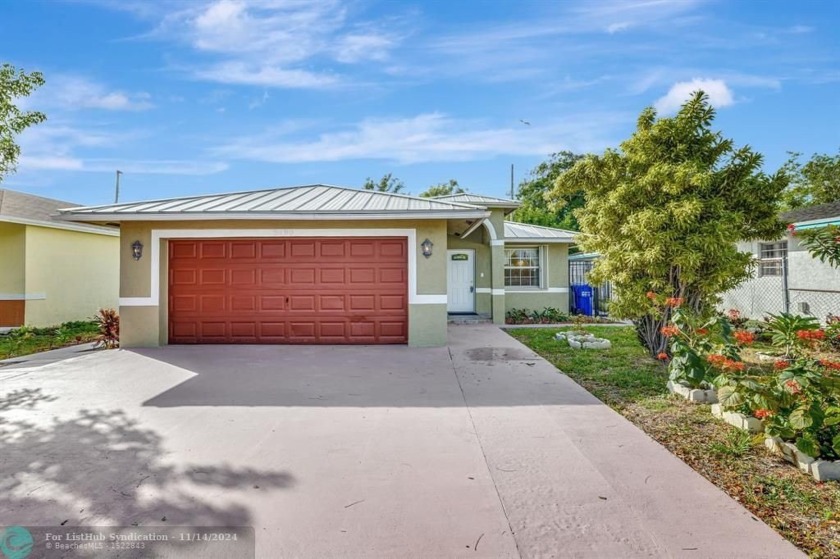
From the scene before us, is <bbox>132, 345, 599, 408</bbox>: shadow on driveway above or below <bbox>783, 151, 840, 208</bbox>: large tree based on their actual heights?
below

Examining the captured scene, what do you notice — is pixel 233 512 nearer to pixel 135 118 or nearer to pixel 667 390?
pixel 667 390

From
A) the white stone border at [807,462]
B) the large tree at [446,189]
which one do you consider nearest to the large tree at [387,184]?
the large tree at [446,189]

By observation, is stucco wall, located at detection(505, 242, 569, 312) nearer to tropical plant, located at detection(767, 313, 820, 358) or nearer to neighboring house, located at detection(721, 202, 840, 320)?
neighboring house, located at detection(721, 202, 840, 320)

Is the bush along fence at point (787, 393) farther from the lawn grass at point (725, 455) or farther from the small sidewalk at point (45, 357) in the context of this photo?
the small sidewalk at point (45, 357)

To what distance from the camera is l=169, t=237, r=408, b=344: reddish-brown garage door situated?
9.02 m

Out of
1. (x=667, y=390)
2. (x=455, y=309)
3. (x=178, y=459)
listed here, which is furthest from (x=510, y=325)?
(x=178, y=459)

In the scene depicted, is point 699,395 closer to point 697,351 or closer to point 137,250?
point 697,351

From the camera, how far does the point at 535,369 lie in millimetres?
6801

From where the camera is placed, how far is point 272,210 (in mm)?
8273

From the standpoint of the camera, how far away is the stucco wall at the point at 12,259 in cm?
1173

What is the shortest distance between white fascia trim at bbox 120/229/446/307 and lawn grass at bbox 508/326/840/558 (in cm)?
329

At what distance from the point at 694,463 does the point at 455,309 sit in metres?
A: 10.4

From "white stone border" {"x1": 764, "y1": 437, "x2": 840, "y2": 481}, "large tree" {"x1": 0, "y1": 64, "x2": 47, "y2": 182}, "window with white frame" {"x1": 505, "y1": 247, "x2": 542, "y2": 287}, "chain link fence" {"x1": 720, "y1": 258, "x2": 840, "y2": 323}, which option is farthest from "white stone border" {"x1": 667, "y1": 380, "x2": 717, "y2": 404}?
"large tree" {"x1": 0, "y1": 64, "x2": 47, "y2": 182}

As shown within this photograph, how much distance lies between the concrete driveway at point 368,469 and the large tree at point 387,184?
107ft
